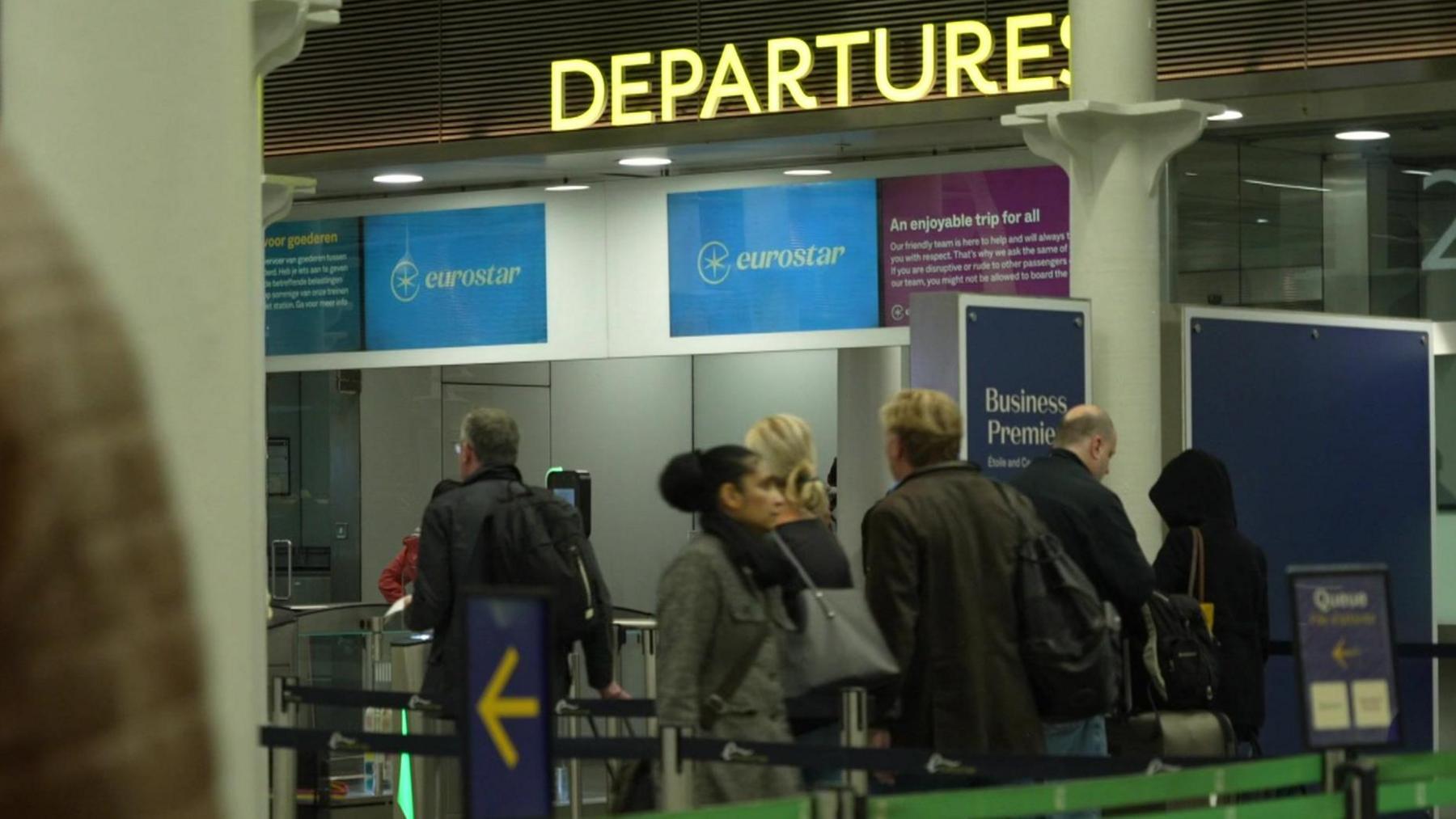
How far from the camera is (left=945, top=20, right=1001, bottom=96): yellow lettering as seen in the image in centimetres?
1088

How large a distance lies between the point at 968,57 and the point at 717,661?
6.62 m

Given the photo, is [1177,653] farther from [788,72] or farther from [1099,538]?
[788,72]

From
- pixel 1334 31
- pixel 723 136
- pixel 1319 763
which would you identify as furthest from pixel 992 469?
pixel 723 136

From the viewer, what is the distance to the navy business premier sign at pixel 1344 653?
169 inches

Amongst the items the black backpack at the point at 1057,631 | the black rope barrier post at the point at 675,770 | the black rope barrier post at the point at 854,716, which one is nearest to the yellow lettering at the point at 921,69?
the black backpack at the point at 1057,631

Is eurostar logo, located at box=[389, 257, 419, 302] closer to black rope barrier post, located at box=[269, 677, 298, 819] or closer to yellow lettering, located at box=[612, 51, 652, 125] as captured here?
yellow lettering, located at box=[612, 51, 652, 125]

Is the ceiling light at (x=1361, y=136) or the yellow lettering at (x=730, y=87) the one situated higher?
the yellow lettering at (x=730, y=87)

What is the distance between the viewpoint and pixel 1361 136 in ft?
34.5

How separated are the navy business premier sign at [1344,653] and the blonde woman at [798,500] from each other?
1525 mm

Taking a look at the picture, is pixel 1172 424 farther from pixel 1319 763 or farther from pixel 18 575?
pixel 18 575

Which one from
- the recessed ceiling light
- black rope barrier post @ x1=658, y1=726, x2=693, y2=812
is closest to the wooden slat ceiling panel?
the recessed ceiling light

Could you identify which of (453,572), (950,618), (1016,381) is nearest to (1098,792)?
(950,618)

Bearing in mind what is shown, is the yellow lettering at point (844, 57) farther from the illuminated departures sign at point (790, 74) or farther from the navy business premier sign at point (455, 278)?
the navy business premier sign at point (455, 278)

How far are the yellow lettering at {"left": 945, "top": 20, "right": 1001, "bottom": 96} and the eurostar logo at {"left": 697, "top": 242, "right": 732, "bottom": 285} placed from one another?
6.56 feet
